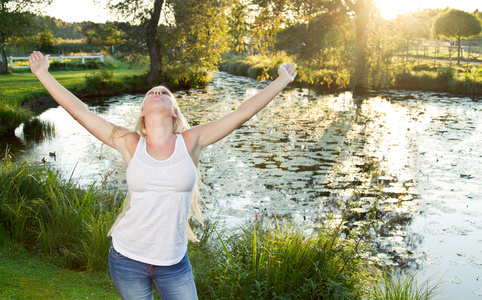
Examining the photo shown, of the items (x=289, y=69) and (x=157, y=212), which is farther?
(x=289, y=69)

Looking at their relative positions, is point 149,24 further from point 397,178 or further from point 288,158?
point 397,178

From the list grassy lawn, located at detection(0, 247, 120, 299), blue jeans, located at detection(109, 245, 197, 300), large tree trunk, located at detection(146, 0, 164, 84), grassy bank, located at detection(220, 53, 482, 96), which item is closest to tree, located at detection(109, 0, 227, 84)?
large tree trunk, located at detection(146, 0, 164, 84)

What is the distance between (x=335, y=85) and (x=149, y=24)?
12.8 meters

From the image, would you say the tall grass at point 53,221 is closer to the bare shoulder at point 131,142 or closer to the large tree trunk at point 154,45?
the bare shoulder at point 131,142

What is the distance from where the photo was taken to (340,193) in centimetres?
1006

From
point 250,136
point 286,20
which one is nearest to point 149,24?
point 286,20

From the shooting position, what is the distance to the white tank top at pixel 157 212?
256 cm

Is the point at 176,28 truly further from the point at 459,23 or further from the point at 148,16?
the point at 459,23

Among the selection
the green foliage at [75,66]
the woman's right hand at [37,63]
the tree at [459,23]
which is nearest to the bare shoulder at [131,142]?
the woman's right hand at [37,63]

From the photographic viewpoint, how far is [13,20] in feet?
103

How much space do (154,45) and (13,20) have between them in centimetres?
925

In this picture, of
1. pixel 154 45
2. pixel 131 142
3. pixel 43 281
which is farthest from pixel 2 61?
pixel 131 142

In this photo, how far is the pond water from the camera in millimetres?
7684

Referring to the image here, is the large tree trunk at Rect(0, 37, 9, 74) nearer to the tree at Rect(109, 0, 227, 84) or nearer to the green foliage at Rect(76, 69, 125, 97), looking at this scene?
the green foliage at Rect(76, 69, 125, 97)
